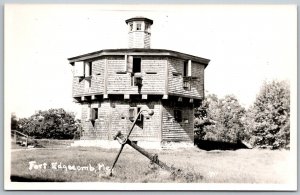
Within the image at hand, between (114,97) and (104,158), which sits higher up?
(114,97)

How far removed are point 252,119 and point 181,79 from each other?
1350 mm

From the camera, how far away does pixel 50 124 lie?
8914 millimetres

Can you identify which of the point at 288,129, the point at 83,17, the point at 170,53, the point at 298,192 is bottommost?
the point at 298,192

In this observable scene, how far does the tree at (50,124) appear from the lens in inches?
348

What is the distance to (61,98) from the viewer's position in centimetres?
895

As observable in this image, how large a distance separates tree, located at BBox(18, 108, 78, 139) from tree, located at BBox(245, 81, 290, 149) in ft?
9.68

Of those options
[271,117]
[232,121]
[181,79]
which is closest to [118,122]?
[181,79]

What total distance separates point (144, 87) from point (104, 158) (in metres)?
1.34

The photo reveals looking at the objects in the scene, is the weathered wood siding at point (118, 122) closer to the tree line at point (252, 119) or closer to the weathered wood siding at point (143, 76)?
the weathered wood siding at point (143, 76)

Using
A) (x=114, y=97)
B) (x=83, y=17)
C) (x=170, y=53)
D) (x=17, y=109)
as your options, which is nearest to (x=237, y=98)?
(x=170, y=53)

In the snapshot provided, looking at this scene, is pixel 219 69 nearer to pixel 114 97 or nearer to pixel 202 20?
pixel 202 20

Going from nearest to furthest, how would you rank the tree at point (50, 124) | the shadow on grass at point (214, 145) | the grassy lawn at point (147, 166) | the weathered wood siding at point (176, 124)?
the grassy lawn at point (147, 166) → the tree at point (50, 124) → the shadow on grass at point (214, 145) → the weathered wood siding at point (176, 124)

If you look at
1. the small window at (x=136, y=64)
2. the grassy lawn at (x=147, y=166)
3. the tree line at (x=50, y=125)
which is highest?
the small window at (x=136, y=64)

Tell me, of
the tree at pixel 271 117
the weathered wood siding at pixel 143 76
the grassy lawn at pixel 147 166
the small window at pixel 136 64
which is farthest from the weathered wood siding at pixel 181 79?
the grassy lawn at pixel 147 166
